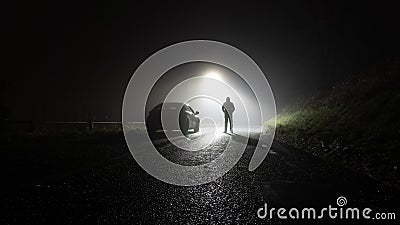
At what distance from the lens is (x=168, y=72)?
47.5m

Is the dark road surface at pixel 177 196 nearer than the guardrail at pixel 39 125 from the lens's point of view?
Yes

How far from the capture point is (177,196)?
13.2ft

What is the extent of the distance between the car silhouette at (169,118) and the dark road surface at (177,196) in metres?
9.58

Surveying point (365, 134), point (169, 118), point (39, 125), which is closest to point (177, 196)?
point (365, 134)

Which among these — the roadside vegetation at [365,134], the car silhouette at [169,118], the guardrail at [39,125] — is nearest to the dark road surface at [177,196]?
the roadside vegetation at [365,134]

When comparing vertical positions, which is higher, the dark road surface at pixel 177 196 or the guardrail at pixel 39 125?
the guardrail at pixel 39 125

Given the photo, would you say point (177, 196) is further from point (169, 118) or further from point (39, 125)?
point (39, 125)

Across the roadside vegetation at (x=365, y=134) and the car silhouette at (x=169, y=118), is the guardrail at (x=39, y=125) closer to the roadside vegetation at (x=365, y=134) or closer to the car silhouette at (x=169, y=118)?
the car silhouette at (x=169, y=118)

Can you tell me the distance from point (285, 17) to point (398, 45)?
1174cm

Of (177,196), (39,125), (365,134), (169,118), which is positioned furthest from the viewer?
(169,118)

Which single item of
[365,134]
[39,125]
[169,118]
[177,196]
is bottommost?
[177,196]

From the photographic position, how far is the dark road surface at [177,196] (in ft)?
10.4

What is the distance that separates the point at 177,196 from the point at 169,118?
11.8 meters

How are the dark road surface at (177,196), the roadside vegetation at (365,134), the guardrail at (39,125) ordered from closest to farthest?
the dark road surface at (177,196) < the roadside vegetation at (365,134) < the guardrail at (39,125)
